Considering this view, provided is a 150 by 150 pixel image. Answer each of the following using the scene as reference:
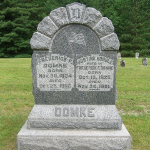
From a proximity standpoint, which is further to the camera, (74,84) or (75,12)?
(74,84)

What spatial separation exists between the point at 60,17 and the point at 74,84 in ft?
3.77

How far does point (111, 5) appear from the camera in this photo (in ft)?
119

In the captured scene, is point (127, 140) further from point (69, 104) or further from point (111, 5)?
point (111, 5)

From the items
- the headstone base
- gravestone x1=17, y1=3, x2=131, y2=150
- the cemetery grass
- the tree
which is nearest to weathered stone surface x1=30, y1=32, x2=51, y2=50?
gravestone x1=17, y1=3, x2=131, y2=150

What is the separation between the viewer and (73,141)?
138 inches

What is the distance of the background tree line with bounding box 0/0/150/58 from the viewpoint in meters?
29.8

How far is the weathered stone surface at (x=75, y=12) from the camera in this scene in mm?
3598

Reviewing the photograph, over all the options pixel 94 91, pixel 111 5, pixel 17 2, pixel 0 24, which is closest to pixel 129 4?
pixel 111 5

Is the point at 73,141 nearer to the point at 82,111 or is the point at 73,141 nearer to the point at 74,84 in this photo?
the point at 82,111

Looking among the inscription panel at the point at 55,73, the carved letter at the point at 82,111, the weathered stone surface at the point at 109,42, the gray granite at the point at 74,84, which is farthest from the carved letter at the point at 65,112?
the weathered stone surface at the point at 109,42

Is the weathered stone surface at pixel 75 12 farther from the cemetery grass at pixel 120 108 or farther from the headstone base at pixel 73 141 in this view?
the cemetery grass at pixel 120 108

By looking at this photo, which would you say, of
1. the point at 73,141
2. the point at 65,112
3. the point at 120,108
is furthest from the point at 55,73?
the point at 120,108

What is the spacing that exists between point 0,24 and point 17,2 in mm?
5285

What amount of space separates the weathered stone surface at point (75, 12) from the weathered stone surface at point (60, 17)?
0.07 meters
